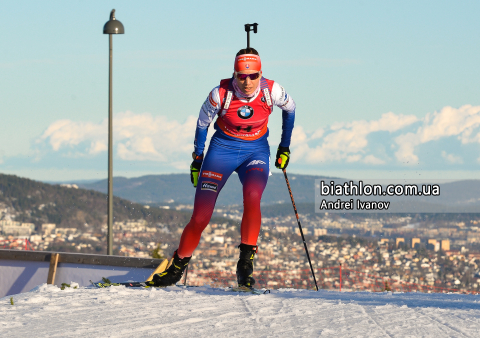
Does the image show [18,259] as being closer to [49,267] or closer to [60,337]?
[49,267]

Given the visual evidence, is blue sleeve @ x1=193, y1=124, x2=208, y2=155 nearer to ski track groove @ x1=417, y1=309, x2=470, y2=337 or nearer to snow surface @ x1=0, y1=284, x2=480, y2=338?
snow surface @ x1=0, y1=284, x2=480, y2=338

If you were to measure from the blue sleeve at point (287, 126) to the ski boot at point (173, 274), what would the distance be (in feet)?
5.84

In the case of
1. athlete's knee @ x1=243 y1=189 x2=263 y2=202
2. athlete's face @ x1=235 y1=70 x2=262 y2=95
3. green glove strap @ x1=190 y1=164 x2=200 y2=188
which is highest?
athlete's face @ x1=235 y1=70 x2=262 y2=95

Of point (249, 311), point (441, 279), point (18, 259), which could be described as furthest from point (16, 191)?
point (249, 311)

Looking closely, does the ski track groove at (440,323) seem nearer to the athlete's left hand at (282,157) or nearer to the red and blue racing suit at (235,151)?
the red and blue racing suit at (235,151)

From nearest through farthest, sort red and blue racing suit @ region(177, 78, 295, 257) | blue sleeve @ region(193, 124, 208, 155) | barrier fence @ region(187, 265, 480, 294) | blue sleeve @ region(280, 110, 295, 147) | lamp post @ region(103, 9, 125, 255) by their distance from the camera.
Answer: red and blue racing suit @ region(177, 78, 295, 257), blue sleeve @ region(193, 124, 208, 155), blue sleeve @ region(280, 110, 295, 147), barrier fence @ region(187, 265, 480, 294), lamp post @ region(103, 9, 125, 255)

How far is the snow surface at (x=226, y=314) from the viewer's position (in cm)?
495

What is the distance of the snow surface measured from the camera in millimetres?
4949

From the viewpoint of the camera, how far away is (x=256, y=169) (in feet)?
23.9

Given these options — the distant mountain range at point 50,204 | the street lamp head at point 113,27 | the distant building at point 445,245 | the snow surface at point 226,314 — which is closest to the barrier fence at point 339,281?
the snow surface at point 226,314

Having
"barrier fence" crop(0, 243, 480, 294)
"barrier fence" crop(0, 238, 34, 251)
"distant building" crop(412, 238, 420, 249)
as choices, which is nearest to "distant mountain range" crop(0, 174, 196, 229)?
"distant building" crop(412, 238, 420, 249)

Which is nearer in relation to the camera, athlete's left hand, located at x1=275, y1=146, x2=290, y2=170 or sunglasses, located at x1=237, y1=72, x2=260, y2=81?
sunglasses, located at x1=237, y1=72, x2=260, y2=81

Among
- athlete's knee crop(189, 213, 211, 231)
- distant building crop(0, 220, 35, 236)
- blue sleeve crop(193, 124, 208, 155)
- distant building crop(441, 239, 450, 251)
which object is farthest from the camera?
distant building crop(0, 220, 35, 236)

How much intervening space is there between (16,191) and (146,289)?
72.9 metres
